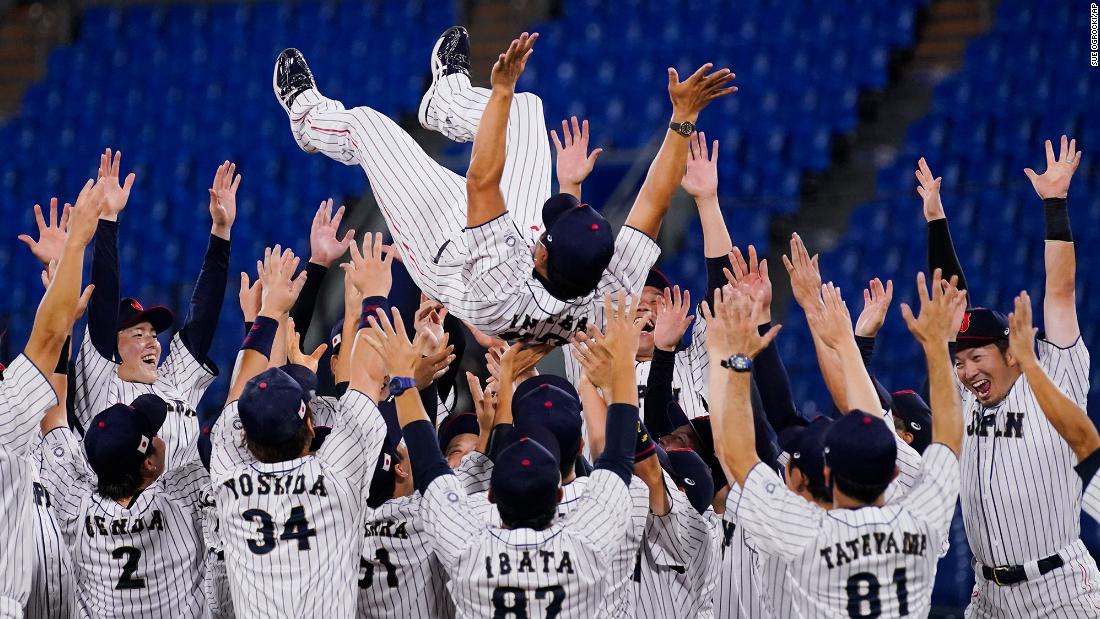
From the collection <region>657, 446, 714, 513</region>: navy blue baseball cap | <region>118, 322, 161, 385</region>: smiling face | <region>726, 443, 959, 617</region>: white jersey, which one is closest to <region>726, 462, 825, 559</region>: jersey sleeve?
<region>726, 443, 959, 617</region>: white jersey

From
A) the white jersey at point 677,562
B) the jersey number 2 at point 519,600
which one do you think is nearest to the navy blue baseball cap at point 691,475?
the white jersey at point 677,562

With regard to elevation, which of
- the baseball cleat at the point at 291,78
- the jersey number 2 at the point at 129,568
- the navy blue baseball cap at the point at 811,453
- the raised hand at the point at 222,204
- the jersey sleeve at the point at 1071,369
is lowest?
the jersey number 2 at the point at 129,568

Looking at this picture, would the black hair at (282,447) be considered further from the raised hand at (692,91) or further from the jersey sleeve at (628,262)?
the raised hand at (692,91)

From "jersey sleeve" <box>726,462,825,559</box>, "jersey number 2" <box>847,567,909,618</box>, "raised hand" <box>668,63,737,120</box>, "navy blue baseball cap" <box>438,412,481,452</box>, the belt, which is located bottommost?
the belt

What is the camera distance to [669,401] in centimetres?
627

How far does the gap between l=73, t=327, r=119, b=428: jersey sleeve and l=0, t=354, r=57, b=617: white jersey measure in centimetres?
143

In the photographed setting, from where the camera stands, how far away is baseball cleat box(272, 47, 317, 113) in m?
6.69

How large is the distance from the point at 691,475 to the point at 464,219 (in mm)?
1581

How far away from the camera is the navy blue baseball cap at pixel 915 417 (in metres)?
6.01

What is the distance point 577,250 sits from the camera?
17.3 ft

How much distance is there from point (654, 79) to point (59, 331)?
10.0m

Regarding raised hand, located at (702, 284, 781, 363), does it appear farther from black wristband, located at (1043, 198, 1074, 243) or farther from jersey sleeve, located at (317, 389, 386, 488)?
black wristband, located at (1043, 198, 1074, 243)

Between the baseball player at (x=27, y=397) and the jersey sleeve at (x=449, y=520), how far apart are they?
1.59 m

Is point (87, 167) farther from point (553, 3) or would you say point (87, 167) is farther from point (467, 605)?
point (467, 605)
